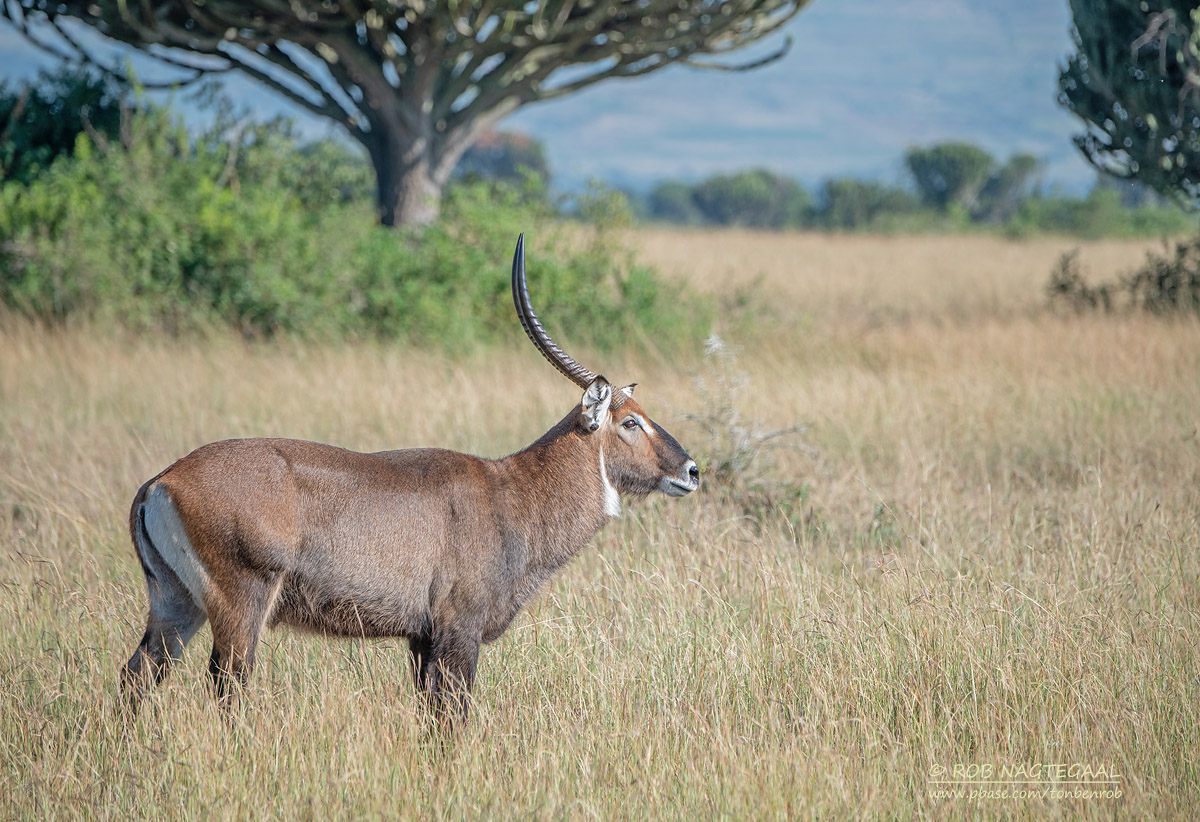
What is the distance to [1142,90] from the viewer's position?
1165 cm

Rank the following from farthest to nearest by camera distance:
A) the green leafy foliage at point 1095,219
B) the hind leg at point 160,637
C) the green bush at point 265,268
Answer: the green leafy foliage at point 1095,219 → the green bush at point 265,268 → the hind leg at point 160,637

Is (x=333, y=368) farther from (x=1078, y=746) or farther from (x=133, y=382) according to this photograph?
(x=1078, y=746)

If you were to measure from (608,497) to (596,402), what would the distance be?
0.37 meters

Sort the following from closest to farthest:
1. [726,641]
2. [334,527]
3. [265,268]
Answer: [334,527]
[726,641]
[265,268]

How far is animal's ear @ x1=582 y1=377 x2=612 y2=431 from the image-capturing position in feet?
11.8

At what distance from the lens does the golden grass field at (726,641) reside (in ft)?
9.79

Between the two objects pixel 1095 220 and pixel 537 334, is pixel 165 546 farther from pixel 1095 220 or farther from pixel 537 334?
pixel 1095 220

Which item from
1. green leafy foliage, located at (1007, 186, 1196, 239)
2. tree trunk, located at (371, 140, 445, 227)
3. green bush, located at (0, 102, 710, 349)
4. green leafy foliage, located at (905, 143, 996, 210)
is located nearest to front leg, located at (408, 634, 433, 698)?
green bush, located at (0, 102, 710, 349)

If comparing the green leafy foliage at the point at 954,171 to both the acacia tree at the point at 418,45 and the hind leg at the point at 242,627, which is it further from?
the hind leg at the point at 242,627

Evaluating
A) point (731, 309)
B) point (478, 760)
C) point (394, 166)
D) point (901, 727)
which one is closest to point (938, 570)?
point (901, 727)

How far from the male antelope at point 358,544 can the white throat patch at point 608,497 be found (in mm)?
62

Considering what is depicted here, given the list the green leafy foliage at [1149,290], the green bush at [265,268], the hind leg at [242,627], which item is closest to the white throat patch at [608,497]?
the hind leg at [242,627]

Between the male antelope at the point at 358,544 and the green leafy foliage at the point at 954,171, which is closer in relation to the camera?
the male antelope at the point at 358,544

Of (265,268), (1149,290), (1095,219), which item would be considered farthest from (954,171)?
(265,268)
